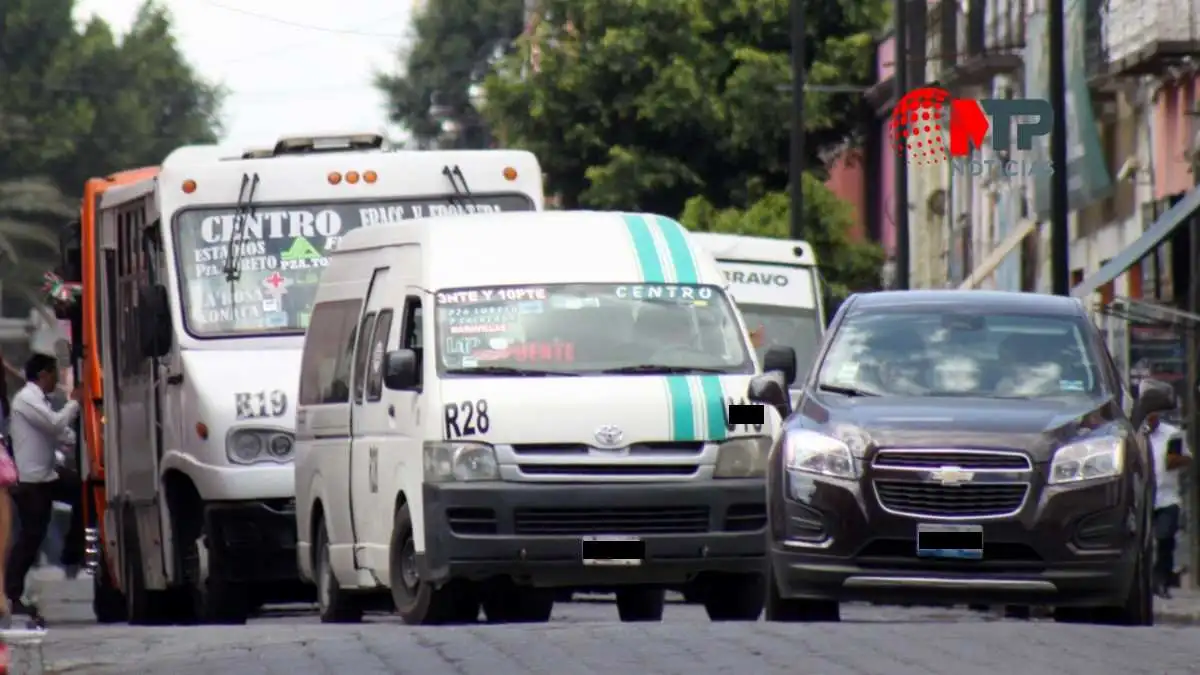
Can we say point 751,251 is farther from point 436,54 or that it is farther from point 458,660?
point 436,54

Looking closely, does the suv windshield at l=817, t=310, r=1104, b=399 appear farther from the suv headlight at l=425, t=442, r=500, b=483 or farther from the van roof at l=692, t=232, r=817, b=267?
the van roof at l=692, t=232, r=817, b=267

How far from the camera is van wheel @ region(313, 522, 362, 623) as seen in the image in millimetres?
18125

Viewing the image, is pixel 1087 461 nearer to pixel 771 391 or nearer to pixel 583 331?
pixel 771 391

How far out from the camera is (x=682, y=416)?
16.2 m

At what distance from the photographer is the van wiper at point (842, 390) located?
52.2ft

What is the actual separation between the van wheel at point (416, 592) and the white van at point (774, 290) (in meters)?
10.8

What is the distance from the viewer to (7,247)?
71.0m

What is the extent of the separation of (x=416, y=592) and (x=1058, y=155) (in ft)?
42.4

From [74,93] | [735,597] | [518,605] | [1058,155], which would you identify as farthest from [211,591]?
[74,93]

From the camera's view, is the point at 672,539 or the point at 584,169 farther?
the point at 584,169

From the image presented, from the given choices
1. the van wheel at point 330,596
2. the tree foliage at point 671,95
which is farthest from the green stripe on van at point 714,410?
the tree foliage at point 671,95

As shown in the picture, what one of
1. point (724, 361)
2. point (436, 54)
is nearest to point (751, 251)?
point (724, 361)

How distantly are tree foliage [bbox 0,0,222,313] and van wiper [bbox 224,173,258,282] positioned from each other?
2287 inches

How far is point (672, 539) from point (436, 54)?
274ft
